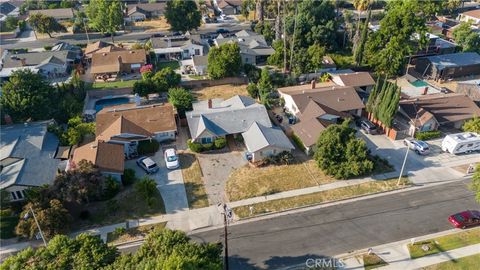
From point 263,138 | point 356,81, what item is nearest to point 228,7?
point 356,81

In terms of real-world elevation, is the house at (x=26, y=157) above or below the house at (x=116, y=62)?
below

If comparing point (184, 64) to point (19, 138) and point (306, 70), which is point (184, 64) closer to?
point (306, 70)

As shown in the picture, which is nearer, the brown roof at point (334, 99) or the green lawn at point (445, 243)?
the green lawn at point (445, 243)

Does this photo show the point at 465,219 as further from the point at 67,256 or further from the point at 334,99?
the point at 67,256

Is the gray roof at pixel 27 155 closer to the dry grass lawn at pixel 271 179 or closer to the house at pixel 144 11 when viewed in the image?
the dry grass lawn at pixel 271 179

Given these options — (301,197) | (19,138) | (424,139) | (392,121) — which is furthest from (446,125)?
(19,138)

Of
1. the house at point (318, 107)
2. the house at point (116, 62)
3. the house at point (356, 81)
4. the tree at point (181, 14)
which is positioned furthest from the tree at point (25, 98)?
the house at point (356, 81)
